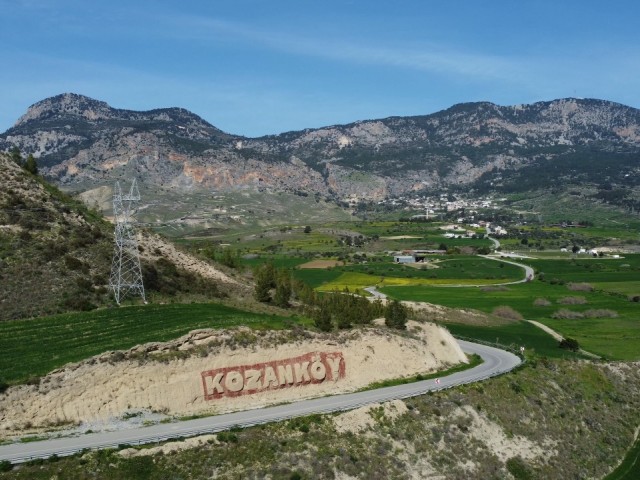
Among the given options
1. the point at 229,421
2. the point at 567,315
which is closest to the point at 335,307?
the point at 229,421

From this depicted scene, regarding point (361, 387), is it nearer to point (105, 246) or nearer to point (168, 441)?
point (168, 441)

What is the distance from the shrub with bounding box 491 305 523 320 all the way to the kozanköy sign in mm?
60893

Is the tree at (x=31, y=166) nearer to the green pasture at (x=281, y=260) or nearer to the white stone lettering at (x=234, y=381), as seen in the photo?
the white stone lettering at (x=234, y=381)

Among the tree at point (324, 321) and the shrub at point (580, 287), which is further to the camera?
the shrub at point (580, 287)

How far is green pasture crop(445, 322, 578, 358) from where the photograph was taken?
74238 mm

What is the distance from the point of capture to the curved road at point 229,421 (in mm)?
34691

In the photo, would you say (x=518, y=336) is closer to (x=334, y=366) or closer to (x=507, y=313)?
(x=507, y=313)

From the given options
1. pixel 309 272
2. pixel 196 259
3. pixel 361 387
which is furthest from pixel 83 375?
pixel 309 272

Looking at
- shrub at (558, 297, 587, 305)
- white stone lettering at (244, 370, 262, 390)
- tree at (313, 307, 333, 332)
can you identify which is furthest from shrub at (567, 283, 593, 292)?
white stone lettering at (244, 370, 262, 390)

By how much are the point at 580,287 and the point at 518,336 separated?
5845 cm

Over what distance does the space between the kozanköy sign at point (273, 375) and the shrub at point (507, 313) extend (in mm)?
60893

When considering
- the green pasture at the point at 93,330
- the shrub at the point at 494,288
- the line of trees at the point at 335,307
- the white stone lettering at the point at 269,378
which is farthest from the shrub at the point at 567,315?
the white stone lettering at the point at 269,378

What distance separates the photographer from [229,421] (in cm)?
4141

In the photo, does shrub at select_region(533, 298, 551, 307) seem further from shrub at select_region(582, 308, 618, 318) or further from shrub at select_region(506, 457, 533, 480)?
shrub at select_region(506, 457, 533, 480)
